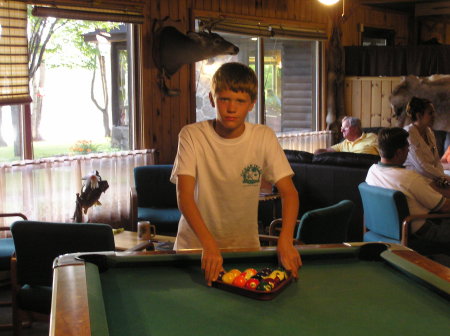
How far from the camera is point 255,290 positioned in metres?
1.95

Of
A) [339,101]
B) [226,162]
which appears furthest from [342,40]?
[226,162]

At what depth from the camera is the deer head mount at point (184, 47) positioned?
6.43 meters

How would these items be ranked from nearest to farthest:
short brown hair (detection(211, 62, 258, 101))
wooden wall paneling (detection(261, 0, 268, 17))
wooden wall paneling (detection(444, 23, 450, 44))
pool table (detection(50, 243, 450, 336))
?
pool table (detection(50, 243, 450, 336))
short brown hair (detection(211, 62, 258, 101))
wooden wall paneling (detection(261, 0, 268, 17))
wooden wall paneling (detection(444, 23, 450, 44))

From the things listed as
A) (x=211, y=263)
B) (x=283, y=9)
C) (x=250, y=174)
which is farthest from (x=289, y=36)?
(x=211, y=263)

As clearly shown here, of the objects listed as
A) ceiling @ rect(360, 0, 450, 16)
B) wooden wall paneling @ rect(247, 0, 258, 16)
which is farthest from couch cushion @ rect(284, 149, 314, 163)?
ceiling @ rect(360, 0, 450, 16)

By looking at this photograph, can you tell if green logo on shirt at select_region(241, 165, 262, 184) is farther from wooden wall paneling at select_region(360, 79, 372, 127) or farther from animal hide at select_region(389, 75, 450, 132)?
wooden wall paneling at select_region(360, 79, 372, 127)

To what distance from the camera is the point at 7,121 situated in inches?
216

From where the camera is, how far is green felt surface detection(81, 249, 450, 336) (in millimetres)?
1708

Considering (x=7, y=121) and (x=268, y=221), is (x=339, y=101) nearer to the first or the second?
(x=268, y=221)

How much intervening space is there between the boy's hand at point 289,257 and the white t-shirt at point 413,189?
6.94 feet

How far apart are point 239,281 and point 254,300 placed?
9 cm

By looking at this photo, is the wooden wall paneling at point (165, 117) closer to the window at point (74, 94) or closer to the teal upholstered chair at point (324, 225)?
the window at point (74, 94)

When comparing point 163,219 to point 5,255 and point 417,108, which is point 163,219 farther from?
point 417,108

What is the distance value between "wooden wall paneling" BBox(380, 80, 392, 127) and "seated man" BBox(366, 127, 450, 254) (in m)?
4.65
